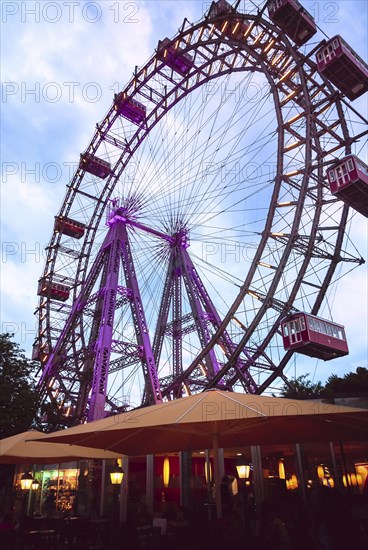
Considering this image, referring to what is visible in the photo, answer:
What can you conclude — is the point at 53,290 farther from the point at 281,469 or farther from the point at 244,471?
the point at 244,471

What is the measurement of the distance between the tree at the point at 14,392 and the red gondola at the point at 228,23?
17.1m

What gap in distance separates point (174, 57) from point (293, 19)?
7241 millimetres

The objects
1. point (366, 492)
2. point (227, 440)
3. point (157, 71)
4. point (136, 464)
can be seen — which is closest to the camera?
point (227, 440)

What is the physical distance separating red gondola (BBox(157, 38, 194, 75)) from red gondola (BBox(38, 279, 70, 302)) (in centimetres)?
1621

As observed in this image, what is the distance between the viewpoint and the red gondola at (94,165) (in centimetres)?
2939

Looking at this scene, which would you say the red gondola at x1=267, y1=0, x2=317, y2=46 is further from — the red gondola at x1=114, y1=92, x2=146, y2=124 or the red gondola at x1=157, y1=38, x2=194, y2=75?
the red gondola at x1=114, y1=92, x2=146, y2=124

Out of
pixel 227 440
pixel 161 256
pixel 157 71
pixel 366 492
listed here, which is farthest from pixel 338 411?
pixel 157 71

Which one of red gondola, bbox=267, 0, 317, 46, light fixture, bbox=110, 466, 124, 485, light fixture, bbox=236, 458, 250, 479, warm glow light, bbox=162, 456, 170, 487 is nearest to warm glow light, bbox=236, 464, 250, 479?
light fixture, bbox=236, 458, 250, 479

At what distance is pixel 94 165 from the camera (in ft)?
97.1

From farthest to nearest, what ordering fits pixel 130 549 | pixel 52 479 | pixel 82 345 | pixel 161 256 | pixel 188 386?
pixel 82 345, pixel 161 256, pixel 188 386, pixel 52 479, pixel 130 549

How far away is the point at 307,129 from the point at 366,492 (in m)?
12.4

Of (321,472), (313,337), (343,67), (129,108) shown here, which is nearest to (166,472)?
(321,472)

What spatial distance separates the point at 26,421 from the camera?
1802cm

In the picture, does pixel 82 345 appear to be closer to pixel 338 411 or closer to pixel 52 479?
pixel 52 479
